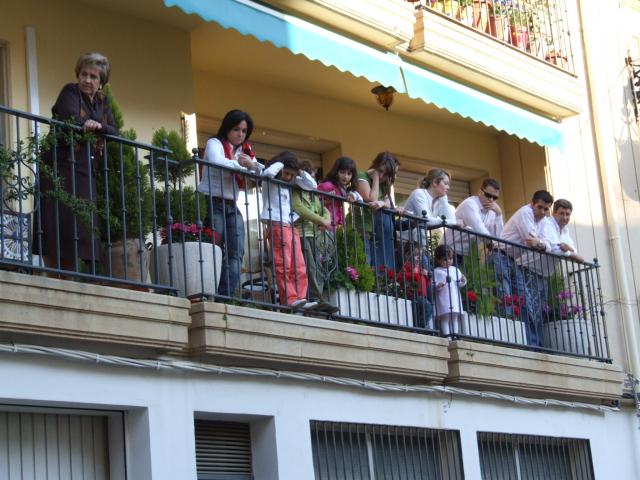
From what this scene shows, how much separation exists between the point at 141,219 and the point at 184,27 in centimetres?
368

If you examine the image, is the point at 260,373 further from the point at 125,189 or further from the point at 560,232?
the point at 560,232

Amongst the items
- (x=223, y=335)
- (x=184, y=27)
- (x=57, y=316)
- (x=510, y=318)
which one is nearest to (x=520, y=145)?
(x=510, y=318)

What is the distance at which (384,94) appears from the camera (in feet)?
48.4

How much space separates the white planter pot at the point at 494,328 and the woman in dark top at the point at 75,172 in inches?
171

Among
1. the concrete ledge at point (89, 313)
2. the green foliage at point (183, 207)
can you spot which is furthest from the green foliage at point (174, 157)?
the concrete ledge at point (89, 313)

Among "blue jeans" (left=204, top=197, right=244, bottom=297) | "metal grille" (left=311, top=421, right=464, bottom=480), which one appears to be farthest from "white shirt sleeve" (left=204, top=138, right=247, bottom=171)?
"metal grille" (left=311, top=421, right=464, bottom=480)

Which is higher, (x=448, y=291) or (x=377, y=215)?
(x=377, y=215)

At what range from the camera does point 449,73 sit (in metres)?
14.3

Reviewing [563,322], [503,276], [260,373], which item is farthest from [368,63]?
[260,373]

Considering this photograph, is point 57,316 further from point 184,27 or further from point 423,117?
point 423,117

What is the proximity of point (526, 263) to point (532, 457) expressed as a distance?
196cm

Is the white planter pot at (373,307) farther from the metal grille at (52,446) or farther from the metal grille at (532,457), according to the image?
the metal grille at (52,446)

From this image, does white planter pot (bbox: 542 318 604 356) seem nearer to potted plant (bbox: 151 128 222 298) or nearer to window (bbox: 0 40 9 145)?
potted plant (bbox: 151 128 222 298)

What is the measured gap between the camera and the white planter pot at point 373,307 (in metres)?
11.3
